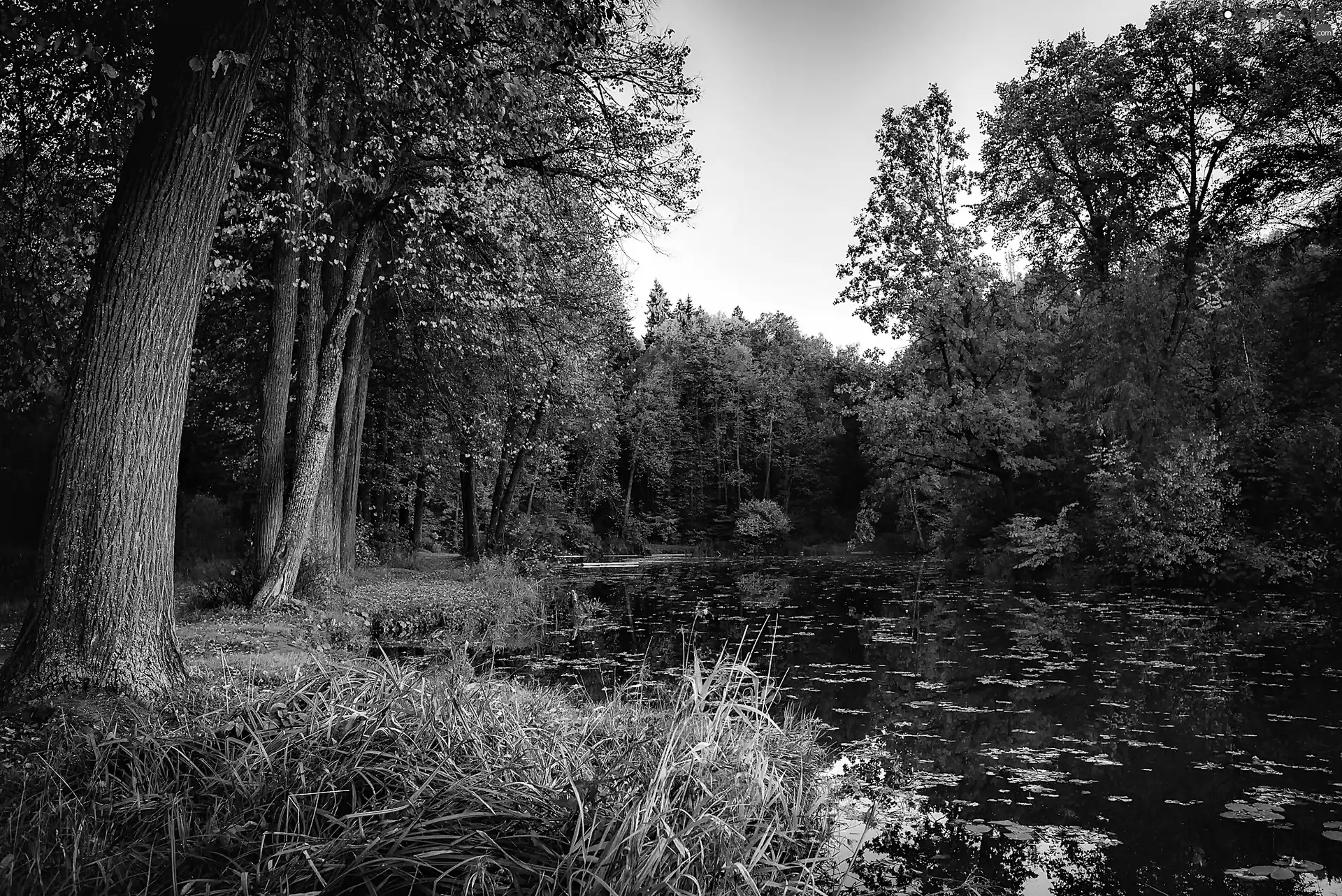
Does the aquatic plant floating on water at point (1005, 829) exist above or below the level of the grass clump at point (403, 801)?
below

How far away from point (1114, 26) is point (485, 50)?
801 inches

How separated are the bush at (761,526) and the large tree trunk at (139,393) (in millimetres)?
44466

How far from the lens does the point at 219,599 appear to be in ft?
38.2

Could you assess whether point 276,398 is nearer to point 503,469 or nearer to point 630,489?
point 503,469

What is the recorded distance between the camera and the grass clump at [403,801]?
2732 millimetres

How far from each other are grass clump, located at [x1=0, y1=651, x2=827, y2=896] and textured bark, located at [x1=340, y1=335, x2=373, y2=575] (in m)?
→ 13.2

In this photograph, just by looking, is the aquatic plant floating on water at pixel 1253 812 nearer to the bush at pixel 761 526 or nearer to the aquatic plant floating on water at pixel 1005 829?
the aquatic plant floating on water at pixel 1005 829

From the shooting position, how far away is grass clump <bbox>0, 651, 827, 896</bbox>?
273 centimetres

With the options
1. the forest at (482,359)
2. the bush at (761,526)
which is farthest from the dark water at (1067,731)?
the bush at (761,526)

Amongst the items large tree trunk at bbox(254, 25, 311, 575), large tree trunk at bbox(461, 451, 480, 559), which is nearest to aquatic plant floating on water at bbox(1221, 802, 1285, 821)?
large tree trunk at bbox(254, 25, 311, 575)

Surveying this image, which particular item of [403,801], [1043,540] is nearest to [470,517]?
[1043,540]

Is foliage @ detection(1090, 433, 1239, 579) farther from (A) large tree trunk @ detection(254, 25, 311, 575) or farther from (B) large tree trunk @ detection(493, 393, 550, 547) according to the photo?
(A) large tree trunk @ detection(254, 25, 311, 575)

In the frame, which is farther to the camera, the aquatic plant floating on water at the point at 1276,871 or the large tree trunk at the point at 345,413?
the large tree trunk at the point at 345,413

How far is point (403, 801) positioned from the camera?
3.20 meters
